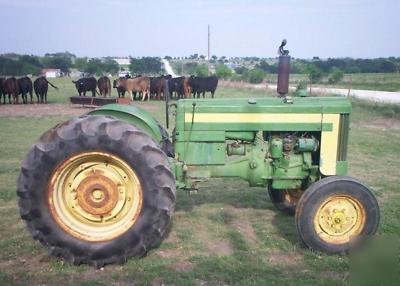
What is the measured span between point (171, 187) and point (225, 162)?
3.32 feet

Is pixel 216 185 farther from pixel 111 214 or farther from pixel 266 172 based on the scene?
pixel 111 214

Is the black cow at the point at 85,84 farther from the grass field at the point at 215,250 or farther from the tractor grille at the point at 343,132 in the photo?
the tractor grille at the point at 343,132

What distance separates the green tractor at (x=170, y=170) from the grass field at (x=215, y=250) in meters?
0.18

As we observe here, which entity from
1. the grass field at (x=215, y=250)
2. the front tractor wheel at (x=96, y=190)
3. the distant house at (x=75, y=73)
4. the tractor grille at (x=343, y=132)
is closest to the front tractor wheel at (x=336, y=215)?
the grass field at (x=215, y=250)

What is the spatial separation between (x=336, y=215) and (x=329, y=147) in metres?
0.76

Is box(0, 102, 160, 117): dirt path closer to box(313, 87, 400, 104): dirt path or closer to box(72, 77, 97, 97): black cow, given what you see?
box(72, 77, 97, 97): black cow

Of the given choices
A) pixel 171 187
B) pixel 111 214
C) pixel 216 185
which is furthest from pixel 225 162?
pixel 216 185

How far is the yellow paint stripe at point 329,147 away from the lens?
455 centimetres

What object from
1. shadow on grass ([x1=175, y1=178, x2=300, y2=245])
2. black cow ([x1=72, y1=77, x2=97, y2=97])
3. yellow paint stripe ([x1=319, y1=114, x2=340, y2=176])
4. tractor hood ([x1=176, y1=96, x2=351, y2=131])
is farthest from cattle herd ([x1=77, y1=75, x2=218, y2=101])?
yellow paint stripe ([x1=319, y1=114, x2=340, y2=176])

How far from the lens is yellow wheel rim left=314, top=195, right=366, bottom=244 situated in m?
4.22

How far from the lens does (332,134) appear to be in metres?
4.57

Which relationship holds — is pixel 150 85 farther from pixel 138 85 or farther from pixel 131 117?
pixel 131 117

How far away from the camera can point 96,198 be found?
404 cm

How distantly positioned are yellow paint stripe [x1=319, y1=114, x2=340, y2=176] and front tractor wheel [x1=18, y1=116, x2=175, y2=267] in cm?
175
